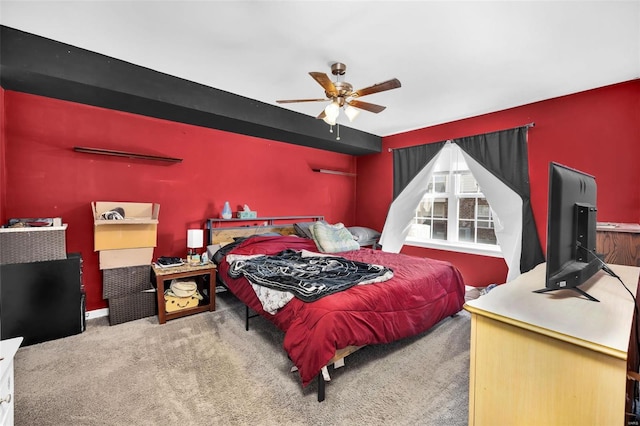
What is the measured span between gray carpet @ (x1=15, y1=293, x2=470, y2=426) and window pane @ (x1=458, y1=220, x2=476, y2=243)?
175cm

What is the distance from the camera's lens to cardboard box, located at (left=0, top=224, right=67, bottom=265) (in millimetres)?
2201

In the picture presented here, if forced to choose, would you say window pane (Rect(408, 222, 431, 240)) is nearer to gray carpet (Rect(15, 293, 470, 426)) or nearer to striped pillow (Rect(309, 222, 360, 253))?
striped pillow (Rect(309, 222, 360, 253))

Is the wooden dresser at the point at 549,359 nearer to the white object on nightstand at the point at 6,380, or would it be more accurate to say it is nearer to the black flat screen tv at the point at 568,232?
the black flat screen tv at the point at 568,232

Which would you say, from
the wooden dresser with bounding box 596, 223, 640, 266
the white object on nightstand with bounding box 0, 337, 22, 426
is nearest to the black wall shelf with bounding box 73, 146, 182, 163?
the white object on nightstand with bounding box 0, 337, 22, 426

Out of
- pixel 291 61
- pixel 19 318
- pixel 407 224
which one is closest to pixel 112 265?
pixel 19 318

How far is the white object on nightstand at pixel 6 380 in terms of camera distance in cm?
89

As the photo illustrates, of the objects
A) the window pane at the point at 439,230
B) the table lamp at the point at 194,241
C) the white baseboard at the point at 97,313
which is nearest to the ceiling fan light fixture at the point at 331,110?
the table lamp at the point at 194,241

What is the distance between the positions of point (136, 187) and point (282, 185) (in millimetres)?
1931

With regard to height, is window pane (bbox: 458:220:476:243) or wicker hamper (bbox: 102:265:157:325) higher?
window pane (bbox: 458:220:476:243)

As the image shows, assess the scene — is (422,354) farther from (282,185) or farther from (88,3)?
(88,3)

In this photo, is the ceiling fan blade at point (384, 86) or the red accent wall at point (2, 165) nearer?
the ceiling fan blade at point (384, 86)

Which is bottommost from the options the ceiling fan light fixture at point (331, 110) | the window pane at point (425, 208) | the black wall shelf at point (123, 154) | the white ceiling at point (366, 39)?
the window pane at point (425, 208)

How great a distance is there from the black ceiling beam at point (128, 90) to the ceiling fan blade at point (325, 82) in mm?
1346

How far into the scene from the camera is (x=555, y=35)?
6.53 ft
